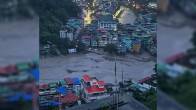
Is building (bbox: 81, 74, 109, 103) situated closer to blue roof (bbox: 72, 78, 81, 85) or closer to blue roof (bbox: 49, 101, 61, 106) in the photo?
blue roof (bbox: 72, 78, 81, 85)

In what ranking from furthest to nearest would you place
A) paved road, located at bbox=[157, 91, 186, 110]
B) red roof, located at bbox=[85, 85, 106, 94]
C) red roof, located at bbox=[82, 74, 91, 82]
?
red roof, located at bbox=[82, 74, 91, 82]
red roof, located at bbox=[85, 85, 106, 94]
paved road, located at bbox=[157, 91, 186, 110]

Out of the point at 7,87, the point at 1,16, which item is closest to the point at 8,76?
the point at 7,87

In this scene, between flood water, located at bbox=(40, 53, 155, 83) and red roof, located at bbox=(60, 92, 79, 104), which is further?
flood water, located at bbox=(40, 53, 155, 83)

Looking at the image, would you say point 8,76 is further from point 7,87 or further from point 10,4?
point 10,4

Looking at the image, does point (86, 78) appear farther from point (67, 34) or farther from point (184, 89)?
point (184, 89)

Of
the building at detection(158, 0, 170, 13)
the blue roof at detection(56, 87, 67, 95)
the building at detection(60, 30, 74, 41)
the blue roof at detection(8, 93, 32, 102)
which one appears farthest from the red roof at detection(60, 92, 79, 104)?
the building at detection(158, 0, 170, 13)

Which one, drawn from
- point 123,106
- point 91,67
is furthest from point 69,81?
point 123,106

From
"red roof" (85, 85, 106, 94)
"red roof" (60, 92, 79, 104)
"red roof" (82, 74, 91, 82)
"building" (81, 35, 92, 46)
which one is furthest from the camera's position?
"building" (81, 35, 92, 46)

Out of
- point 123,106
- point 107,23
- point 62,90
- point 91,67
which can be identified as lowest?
point 123,106
